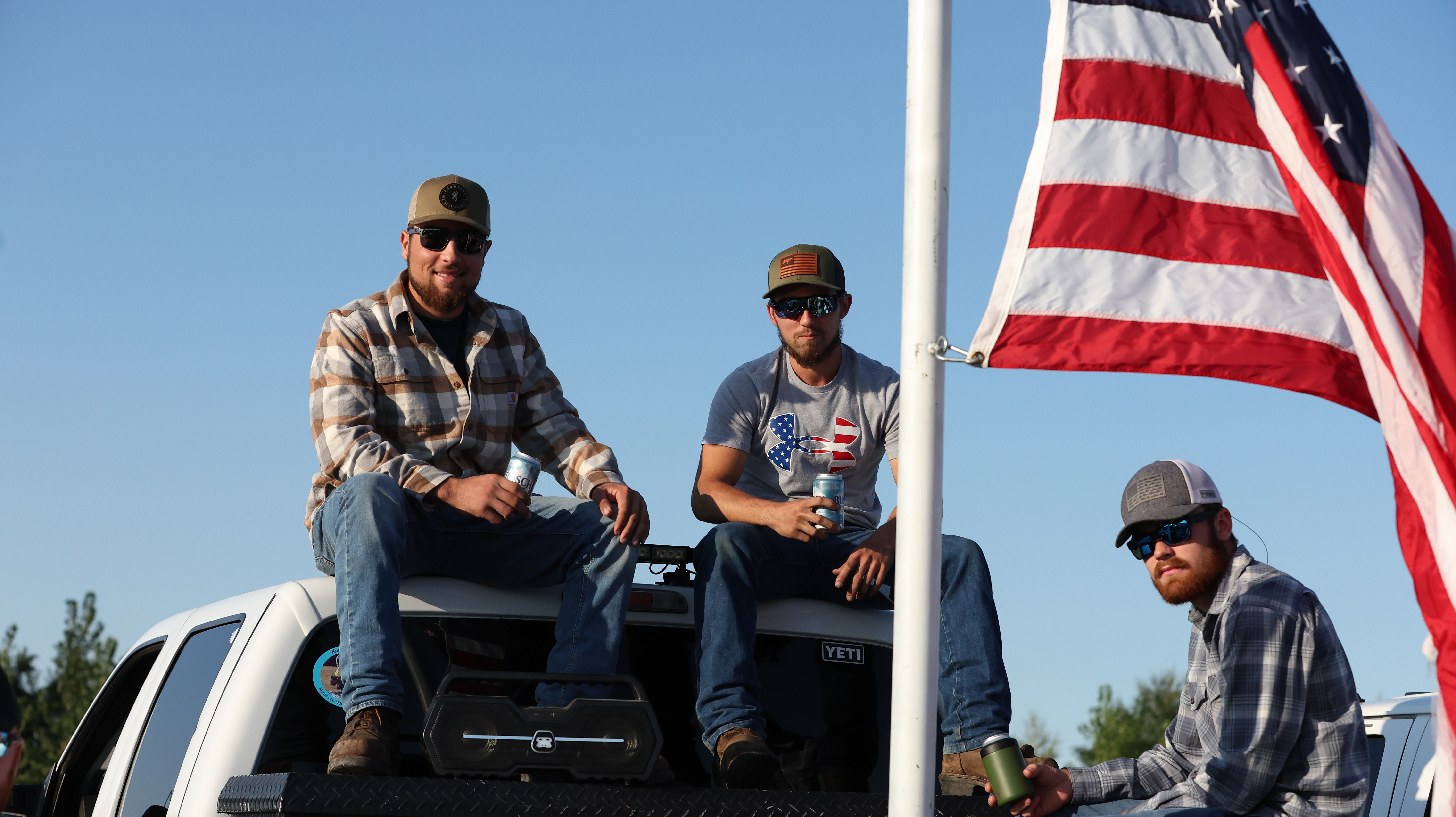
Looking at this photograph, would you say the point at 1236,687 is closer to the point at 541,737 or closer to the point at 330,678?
the point at 541,737

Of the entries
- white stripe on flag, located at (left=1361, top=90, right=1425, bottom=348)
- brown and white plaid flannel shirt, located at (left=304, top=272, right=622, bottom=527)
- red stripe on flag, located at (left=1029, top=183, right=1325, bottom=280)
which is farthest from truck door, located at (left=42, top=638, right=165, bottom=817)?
white stripe on flag, located at (left=1361, top=90, right=1425, bottom=348)

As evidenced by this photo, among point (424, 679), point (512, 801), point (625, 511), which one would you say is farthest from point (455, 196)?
point (512, 801)

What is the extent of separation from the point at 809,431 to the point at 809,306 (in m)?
0.50

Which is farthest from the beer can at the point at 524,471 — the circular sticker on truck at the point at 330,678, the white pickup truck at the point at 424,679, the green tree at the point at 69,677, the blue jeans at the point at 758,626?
the green tree at the point at 69,677

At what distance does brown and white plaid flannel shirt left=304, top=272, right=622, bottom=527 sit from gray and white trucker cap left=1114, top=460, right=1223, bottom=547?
1994 mm

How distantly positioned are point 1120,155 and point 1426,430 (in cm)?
98

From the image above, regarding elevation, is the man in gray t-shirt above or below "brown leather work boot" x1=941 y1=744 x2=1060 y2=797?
above

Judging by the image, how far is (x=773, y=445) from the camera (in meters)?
5.74

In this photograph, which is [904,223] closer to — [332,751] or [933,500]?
[933,500]

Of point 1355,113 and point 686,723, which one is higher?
point 1355,113

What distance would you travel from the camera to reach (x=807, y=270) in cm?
595

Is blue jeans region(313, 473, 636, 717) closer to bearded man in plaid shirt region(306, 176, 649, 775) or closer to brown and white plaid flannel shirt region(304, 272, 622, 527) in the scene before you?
bearded man in plaid shirt region(306, 176, 649, 775)

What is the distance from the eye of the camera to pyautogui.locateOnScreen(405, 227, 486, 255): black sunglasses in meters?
5.40

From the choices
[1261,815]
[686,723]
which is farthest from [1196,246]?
[686,723]
